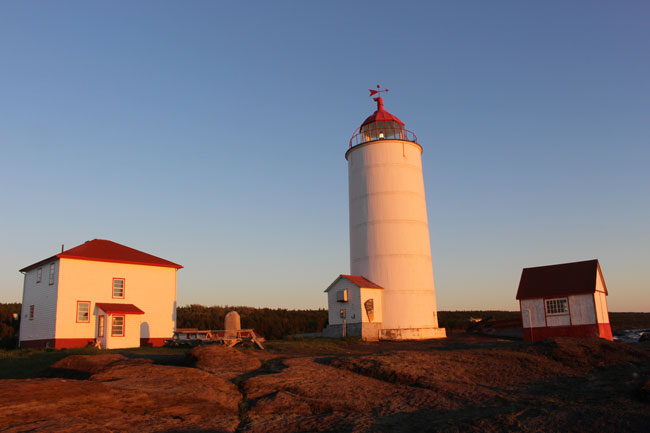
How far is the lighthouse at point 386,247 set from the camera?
33.3 meters

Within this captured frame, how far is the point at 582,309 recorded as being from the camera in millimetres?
29953

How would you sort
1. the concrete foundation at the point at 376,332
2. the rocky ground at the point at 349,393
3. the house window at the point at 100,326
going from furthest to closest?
1. the concrete foundation at the point at 376,332
2. the house window at the point at 100,326
3. the rocky ground at the point at 349,393

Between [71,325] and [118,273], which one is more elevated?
[118,273]

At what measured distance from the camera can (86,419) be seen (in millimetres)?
9555

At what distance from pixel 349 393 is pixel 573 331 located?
73.1ft

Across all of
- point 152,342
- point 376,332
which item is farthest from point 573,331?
point 152,342

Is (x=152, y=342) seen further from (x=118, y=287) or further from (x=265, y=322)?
(x=265, y=322)

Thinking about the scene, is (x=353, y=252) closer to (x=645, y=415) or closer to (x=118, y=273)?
(x=118, y=273)

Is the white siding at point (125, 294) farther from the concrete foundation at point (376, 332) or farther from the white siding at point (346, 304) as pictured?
the concrete foundation at point (376, 332)

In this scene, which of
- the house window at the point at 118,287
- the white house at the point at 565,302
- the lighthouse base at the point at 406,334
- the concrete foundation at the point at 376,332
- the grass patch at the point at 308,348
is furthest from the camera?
the lighthouse base at the point at 406,334

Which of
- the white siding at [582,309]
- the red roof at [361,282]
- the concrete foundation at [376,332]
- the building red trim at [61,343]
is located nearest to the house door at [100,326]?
the building red trim at [61,343]

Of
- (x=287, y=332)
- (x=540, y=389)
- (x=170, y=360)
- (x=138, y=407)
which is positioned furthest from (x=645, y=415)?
(x=287, y=332)

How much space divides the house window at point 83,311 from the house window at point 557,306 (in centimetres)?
2661

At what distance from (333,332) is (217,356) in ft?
59.3
